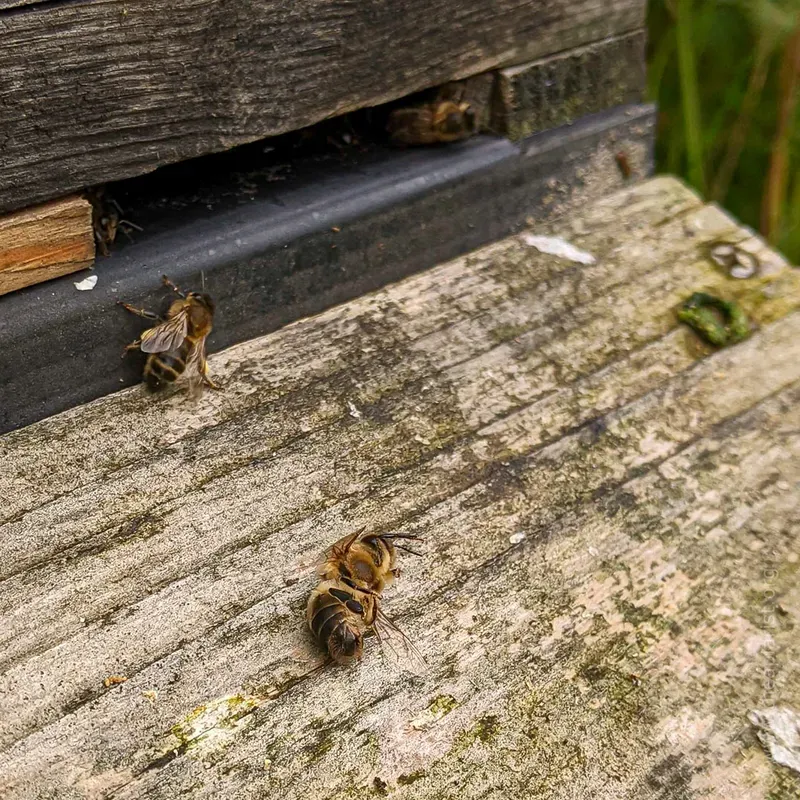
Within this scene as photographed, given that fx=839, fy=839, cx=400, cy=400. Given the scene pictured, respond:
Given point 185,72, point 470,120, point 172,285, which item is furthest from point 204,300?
point 470,120

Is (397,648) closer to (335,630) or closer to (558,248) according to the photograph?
(335,630)

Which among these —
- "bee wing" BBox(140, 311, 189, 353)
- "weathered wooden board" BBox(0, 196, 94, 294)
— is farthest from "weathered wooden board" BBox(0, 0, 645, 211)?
"bee wing" BBox(140, 311, 189, 353)

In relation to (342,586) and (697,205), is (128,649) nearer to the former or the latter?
(342,586)

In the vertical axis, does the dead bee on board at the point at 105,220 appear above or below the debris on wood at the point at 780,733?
above

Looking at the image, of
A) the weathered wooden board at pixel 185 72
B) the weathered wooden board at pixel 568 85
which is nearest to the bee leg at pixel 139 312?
the weathered wooden board at pixel 185 72

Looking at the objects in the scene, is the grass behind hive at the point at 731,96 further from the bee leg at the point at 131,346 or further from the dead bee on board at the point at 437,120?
the bee leg at the point at 131,346

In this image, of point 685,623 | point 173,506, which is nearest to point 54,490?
point 173,506
